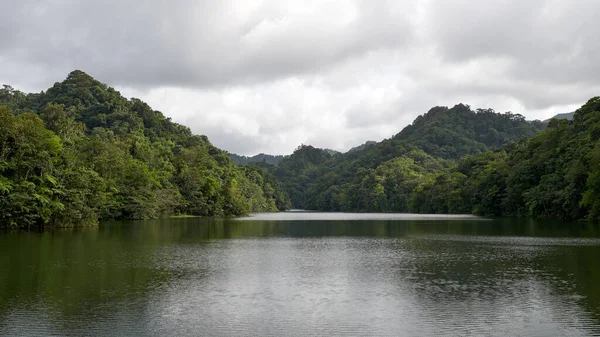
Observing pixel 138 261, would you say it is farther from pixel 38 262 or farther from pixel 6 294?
pixel 6 294

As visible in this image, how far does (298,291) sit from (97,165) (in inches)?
2097

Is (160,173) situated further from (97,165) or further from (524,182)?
(524,182)

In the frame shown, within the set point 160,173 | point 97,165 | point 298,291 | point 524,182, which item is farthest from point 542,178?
point 298,291

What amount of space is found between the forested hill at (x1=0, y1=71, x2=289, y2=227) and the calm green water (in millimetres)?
16350

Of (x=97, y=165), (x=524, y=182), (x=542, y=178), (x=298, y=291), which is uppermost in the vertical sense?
(x=97, y=165)

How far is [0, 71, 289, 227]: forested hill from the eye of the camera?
1818 inches

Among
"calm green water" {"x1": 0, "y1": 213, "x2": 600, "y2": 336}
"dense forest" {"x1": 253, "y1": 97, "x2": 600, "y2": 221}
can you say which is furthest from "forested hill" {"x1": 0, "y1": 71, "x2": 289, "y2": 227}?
"dense forest" {"x1": 253, "y1": 97, "x2": 600, "y2": 221}

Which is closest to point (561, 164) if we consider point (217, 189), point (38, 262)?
point (217, 189)

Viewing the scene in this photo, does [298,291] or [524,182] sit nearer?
[298,291]

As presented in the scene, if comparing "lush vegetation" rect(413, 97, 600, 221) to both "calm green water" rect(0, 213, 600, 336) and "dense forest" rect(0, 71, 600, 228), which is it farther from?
"calm green water" rect(0, 213, 600, 336)

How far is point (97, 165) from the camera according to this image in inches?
2598

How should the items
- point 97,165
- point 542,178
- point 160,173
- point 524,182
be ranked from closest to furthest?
point 97,165, point 542,178, point 524,182, point 160,173

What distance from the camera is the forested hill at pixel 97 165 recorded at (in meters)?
46.2

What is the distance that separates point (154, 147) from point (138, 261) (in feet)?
254
